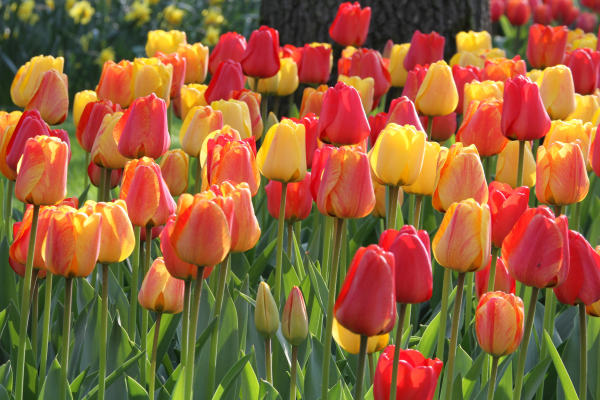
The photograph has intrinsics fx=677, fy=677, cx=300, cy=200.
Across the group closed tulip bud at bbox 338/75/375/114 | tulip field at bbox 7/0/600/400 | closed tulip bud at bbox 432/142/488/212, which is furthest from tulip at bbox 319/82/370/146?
closed tulip bud at bbox 338/75/375/114

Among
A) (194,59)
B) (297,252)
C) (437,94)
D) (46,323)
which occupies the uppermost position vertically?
(437,94)

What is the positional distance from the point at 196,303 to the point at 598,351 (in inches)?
40.5

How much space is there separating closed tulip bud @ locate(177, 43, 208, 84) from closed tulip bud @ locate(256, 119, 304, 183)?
1452mm

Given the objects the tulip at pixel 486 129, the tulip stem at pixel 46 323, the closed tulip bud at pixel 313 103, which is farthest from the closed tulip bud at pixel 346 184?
the closed tulip bud at pixel 313 103

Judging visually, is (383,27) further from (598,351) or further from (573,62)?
(598,351)

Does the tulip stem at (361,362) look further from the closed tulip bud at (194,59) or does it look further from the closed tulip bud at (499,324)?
the closed tulip bud at (194,59)

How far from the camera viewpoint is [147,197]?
1.40 metres

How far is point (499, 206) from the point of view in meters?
1.43

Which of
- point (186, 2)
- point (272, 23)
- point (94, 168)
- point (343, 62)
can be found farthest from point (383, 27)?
point (186, 2)

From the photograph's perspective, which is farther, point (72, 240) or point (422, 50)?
point (422, 50)

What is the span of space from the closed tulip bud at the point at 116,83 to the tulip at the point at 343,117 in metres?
0.90

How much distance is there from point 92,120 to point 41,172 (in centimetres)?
73

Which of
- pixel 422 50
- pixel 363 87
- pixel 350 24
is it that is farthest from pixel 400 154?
pixel 350 24

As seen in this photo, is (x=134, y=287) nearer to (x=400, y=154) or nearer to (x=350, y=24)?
(x=400, y=154)
